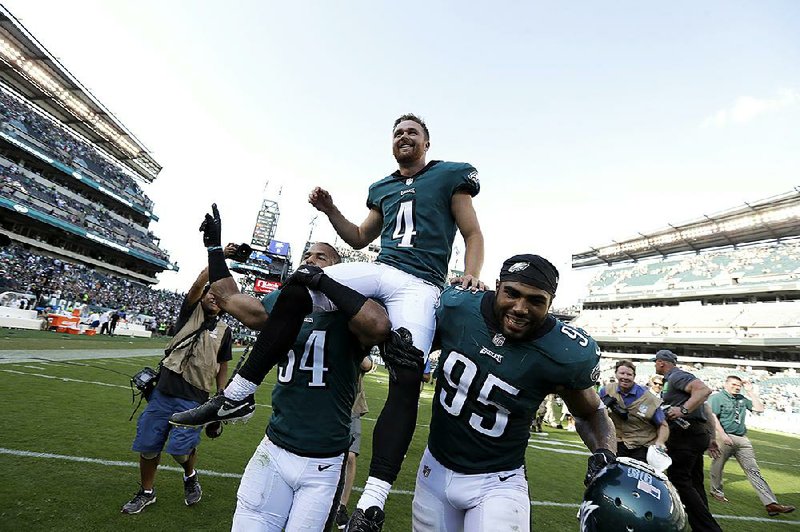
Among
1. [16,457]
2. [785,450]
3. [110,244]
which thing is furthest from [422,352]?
[110,244]

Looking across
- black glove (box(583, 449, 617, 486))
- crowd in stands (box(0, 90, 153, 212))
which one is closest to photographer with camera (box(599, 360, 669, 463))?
black glove (box(583, 449, 617, 486))

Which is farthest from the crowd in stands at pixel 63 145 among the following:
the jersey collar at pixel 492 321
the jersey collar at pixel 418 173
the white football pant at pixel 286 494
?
the jersey collar at pixel 492 321

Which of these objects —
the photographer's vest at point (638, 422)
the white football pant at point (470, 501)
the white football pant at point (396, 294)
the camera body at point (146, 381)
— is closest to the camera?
the white football pant at point (470, 501)

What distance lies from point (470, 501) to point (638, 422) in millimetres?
4611

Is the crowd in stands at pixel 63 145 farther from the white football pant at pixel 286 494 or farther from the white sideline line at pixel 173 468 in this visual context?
the white football pant at pixel 286 494

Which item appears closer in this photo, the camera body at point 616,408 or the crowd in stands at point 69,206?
the camera body at point 616,408

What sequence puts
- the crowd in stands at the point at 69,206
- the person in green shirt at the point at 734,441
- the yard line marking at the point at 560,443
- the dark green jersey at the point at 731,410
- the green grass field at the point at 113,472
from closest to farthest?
the green grass field at the point at 113,472 → the person in green shirt at the point at 734,441 → the dark green jersey at the point at 731,410 → the yard line marking at the point at 560,443 → the crowd in stands at the point at 69,206

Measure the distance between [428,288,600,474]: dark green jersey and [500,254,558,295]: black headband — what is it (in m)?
0.26

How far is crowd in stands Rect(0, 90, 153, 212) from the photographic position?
39.1 m

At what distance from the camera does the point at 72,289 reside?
107ft

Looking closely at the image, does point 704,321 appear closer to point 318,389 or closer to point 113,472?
point 113,472

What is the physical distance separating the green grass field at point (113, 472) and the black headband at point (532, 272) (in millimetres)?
3163

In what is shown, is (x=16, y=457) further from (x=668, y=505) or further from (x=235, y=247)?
(x=668, y=505)

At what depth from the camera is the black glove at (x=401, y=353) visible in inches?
83.0
